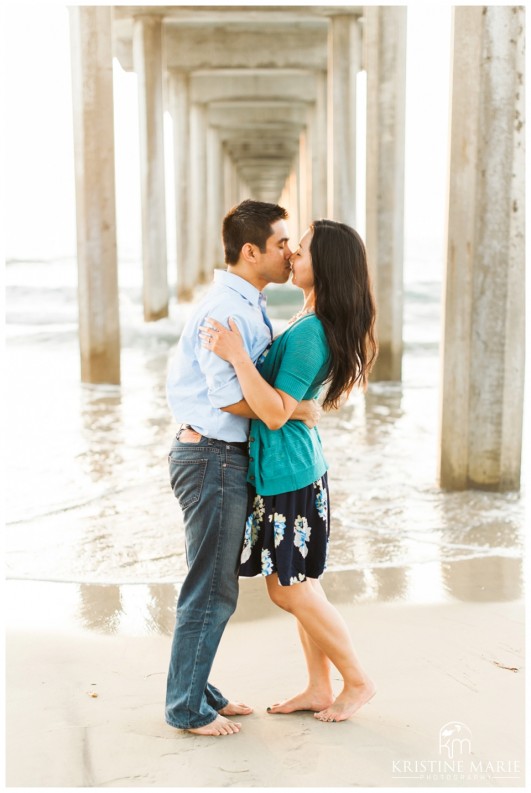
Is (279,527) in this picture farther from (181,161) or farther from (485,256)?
(181,161)

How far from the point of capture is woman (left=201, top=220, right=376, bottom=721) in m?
2.64

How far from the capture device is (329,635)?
279 cm

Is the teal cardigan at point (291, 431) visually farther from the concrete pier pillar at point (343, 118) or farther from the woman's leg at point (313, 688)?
the concrete pier pillar at point (343, 118)

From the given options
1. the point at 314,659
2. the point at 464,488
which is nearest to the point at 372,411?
the point at 464,488

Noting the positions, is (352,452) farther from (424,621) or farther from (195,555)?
(195,555)

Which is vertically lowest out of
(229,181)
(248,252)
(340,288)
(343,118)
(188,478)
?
(188,478)

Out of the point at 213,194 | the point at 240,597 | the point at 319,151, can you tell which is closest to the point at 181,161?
the point at 319,151

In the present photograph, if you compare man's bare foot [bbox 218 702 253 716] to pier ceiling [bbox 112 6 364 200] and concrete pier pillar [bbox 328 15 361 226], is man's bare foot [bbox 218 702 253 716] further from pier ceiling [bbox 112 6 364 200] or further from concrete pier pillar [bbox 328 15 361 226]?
pier ceiling [bbox 112 6 364 200]

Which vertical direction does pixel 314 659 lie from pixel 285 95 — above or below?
below

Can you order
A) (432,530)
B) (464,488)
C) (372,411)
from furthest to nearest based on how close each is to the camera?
(372,411) → (464,488) → (432,530)

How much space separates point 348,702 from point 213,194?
92.4 ft

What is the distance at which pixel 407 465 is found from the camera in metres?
6.87

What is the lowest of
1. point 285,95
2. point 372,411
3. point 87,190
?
point 372,411

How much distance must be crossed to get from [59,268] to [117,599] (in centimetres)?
4329
